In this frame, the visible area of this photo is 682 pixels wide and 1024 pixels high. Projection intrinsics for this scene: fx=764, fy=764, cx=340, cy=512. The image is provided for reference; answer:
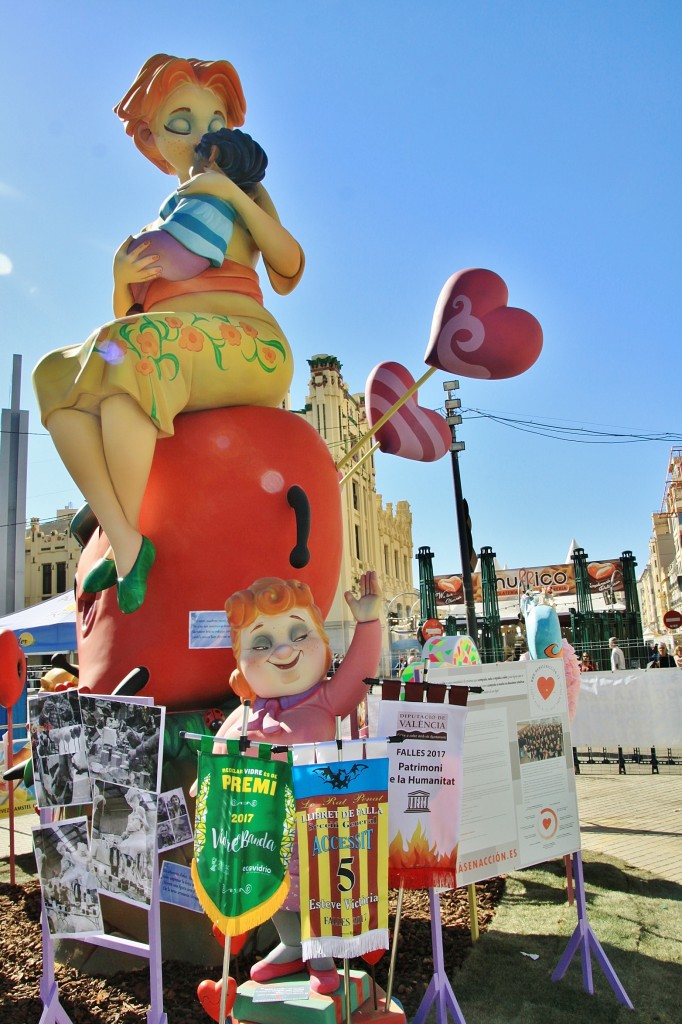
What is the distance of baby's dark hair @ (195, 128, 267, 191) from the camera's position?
4.98m

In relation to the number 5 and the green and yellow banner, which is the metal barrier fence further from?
the green and yellow banner

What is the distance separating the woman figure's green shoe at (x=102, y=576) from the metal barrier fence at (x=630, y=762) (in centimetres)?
726

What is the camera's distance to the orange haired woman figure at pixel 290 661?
343 cm

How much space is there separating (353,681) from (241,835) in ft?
3.45

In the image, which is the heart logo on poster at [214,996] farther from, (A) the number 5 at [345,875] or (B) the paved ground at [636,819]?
(B) the paved ground at [636,819]

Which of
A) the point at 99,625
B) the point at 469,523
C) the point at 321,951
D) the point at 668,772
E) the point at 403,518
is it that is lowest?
the point at 668,772

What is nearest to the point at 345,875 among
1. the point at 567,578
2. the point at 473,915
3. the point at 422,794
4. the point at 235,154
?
the point at 422,794

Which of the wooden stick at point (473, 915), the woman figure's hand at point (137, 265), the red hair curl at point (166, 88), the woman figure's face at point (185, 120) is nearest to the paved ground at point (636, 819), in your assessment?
the wooden stick at point (473, 915)

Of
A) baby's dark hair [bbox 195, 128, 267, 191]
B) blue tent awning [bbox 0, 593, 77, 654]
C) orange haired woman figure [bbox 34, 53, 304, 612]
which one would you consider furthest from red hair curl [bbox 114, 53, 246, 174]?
blue tent awning [bbox 0, 593, 77, 654]

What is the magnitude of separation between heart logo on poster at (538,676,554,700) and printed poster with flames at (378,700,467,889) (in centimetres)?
95

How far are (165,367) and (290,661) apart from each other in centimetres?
182

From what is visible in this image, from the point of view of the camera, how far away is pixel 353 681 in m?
3.45

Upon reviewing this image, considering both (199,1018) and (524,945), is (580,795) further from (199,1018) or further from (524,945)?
(199,1018)

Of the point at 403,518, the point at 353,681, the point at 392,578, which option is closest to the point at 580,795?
the point at 353,681
